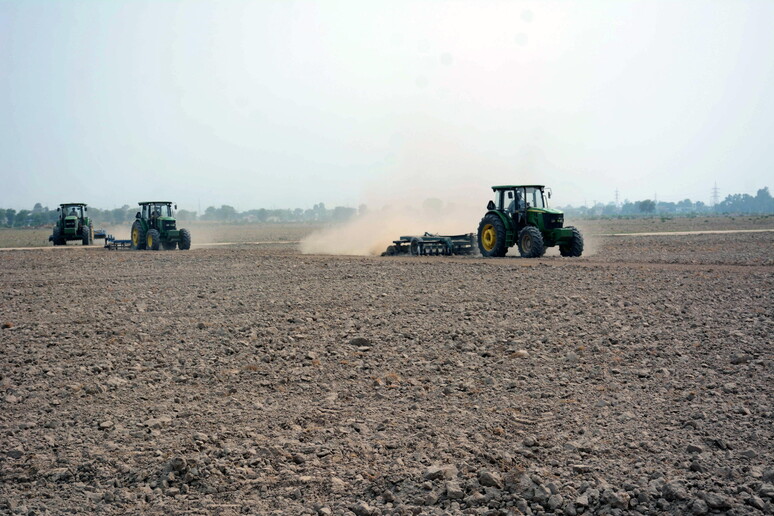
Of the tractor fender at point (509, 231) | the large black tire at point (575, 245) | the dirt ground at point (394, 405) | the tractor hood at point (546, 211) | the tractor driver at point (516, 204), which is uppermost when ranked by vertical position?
the tractor driver at point (516, 204)

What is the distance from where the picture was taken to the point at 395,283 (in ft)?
54.9

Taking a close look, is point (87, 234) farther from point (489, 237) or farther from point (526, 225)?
point (526, 225)

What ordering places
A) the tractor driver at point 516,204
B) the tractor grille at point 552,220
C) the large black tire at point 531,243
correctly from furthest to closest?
the tractor driver at point 516,204
the tractor grille at point 552,220
the large black tire at point 531,243

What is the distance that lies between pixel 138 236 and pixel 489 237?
18695mm

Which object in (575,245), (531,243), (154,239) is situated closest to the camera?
(531,243)

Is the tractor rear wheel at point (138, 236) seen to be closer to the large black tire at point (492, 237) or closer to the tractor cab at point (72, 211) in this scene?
the tractor cab at point (72, 211)

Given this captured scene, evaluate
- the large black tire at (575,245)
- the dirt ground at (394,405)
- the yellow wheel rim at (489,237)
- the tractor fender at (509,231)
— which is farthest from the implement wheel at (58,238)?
the dirt ground at (394,405)

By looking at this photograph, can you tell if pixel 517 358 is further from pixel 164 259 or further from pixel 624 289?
pixel 164 259

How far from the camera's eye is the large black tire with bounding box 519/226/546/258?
76.2ft

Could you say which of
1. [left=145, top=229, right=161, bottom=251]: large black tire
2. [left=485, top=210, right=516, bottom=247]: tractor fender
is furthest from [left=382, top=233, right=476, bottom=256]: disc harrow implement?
[left=145, top=229, right=161, bottom=251]: large black tire

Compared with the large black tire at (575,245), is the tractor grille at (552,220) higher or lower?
higher

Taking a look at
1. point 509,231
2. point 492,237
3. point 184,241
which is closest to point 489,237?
point 492,237

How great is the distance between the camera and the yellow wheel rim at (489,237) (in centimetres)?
2494

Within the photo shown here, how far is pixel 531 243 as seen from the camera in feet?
76.9
